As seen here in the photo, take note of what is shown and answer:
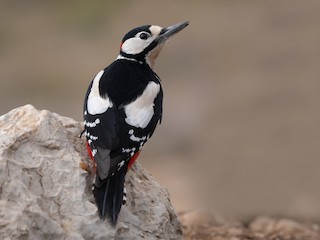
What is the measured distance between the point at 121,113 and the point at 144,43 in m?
0.79

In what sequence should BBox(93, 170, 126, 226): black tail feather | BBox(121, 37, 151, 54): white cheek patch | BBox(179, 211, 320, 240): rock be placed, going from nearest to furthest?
1. BBox(93, 170, 126, 226): black tail feather
2. BBox(121, 37, 151, 54): white cheek patch
3. BBox(179, 211, 320, 240): rock

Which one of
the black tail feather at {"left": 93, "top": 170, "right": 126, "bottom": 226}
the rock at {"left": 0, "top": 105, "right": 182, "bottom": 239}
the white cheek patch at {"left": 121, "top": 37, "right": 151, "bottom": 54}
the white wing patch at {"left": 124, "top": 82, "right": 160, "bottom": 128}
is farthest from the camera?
the white cheek patch at {"left": 121, "top": 37, "right": 151, "bottom": 54}

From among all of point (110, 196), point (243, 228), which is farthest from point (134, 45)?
point (243, 228)

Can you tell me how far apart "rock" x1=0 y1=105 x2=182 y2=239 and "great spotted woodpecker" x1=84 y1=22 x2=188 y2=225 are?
82 mm

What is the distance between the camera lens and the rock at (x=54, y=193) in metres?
3.88

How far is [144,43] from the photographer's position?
17.0 ft

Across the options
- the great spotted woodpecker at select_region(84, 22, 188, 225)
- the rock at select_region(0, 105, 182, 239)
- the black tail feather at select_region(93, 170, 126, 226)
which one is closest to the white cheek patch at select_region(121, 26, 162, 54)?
the great spotted woodpecker at select_region(84, 22, 188, 225)

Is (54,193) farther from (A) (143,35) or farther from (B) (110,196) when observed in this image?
(A) (143,35)

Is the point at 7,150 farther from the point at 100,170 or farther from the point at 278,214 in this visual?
the point at 278,214

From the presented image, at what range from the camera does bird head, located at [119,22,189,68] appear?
5.17m

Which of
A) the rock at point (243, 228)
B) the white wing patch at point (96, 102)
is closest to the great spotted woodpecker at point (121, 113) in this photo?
the white wing patch at point (96, 102)

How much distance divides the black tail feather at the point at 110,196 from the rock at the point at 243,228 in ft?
6.48

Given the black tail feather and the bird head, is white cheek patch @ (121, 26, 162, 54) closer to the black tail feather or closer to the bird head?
the bird head

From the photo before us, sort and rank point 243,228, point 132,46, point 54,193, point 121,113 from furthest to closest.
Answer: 1. point 243,228
2. point 132,46
3. point 121,113
4. point 54,193
